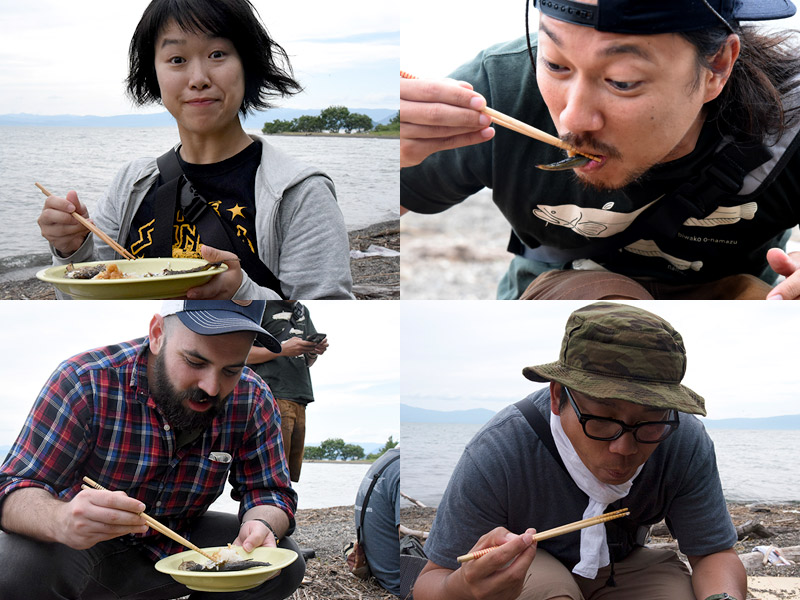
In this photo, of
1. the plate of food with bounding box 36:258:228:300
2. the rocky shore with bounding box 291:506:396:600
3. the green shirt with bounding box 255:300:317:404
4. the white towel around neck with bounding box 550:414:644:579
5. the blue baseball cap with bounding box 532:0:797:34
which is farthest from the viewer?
the rocky shore with bounding box 291:506:396:600

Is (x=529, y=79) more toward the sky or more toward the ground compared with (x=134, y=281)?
more toward the sky

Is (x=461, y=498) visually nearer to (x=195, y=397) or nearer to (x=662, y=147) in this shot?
(x=195, y=397)

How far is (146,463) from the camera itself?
5.03 feet

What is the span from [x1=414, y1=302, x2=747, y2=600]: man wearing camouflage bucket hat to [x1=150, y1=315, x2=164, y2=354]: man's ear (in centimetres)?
63

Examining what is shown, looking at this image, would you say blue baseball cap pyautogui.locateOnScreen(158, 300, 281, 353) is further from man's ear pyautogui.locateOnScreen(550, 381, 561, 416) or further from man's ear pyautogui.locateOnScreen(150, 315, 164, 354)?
man's ear pyautogui.locateOnScreen(550, 381, 561, 416)

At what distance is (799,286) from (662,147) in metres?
0.37

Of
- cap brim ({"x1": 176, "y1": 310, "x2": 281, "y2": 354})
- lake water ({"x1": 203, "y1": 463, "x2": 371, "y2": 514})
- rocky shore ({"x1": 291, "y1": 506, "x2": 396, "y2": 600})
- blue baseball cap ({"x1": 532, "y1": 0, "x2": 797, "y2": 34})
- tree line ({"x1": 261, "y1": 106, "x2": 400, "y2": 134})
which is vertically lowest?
rocky shore ({"x1": 291, "y1": 506, "x2": 396, "y2": 600})

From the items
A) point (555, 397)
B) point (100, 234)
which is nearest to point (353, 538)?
point (555, 397)

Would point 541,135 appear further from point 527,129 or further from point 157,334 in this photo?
point 157,334

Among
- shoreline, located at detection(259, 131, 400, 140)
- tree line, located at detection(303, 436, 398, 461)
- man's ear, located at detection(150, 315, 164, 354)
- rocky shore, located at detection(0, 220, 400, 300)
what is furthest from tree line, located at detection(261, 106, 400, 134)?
tree line, located at detection(303, 436, 398, 461)

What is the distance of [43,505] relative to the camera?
4.64ft

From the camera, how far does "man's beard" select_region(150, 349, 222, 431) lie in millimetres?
1529

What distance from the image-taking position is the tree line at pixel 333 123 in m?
1.57

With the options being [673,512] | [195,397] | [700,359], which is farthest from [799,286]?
[195,397]
